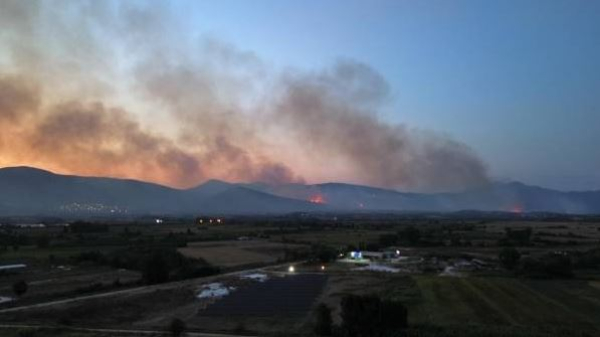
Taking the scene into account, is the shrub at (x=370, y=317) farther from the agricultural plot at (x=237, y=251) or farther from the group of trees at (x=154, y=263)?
the agricultural plot at (x=237, y=251)

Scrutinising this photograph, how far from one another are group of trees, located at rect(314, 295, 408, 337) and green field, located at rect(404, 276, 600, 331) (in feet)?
11.4

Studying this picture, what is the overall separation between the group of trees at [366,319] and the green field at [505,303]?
3460mm

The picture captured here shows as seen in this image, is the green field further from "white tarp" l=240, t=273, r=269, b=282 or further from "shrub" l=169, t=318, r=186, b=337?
"white tarp" l=240, t=273, r=269, b=282

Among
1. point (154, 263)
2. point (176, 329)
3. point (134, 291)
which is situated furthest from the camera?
point (154, 263)


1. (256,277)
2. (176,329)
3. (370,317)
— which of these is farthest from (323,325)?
(256,277)

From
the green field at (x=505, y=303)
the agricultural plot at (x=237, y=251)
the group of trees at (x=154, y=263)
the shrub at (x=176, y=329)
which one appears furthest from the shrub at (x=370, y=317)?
→ the agricultural plot at (x=237, y=251)

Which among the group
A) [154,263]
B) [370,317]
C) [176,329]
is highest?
[154,263]

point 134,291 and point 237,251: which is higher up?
point 237,251

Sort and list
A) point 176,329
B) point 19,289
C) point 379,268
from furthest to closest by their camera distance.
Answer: point 379,268 → point 19,289 → point 176,329

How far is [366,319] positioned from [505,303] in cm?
1810

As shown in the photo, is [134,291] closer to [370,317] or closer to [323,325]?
[323,325]

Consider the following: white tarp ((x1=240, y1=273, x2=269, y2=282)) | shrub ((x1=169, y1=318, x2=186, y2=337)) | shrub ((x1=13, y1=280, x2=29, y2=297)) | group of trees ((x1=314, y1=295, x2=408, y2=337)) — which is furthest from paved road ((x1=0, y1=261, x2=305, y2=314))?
group of trees ((x1=314, y1=295, x2=408, y2=337))

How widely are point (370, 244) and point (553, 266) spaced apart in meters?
46.4

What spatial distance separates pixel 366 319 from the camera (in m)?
37.0
